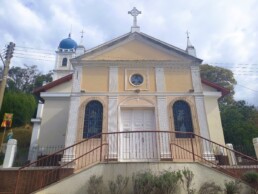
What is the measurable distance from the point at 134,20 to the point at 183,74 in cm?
489

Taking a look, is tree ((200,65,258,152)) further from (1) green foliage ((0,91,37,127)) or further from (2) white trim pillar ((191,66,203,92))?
(1) green foliage ((0,91,37,127))

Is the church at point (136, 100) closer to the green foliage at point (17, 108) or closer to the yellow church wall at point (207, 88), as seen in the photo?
the yellow church wall at point (207, 88)

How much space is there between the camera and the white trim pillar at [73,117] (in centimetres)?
1199

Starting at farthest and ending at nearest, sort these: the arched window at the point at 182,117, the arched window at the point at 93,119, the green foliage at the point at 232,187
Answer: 1. the arched window at the point at 182,117
2. the arched window at the point at 93,119
3. the green foliage at the point at 232,187

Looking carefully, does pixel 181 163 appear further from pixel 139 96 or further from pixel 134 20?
pixel 134 20

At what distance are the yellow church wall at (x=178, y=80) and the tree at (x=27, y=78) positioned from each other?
125 feet

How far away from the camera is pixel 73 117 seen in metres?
12.9

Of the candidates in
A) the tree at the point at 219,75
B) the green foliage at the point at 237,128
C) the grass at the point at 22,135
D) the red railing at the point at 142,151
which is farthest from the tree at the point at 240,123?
the grass at the point at 22,135

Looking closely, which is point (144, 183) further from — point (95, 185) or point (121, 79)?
point (121, 79)

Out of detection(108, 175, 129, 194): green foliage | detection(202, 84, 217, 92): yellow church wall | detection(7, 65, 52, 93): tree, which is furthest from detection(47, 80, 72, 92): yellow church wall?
detection(7, 65, 52, 93): tree

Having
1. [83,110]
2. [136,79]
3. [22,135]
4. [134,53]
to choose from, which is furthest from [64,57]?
[83,110]

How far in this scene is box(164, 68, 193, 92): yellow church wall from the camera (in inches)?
547

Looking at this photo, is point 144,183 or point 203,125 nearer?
point 144,183

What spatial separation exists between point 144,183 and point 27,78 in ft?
159
